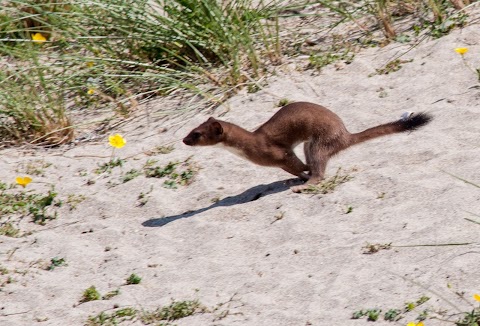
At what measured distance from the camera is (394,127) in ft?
18.9

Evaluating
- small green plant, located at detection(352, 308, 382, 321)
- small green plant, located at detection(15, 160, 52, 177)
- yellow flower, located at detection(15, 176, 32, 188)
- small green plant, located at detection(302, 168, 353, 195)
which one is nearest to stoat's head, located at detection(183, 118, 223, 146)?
small green plant, located at detection(302, 168, 353, 195)

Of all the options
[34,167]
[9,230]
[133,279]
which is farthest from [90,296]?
[34,167]

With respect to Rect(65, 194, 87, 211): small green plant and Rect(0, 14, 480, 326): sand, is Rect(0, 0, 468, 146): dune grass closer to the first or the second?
Rect(0, 14, 480, 326): sand

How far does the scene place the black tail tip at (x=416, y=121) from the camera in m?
5.61

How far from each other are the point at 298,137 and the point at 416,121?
0.73 meters

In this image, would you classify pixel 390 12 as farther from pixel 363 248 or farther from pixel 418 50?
pixel 363 248

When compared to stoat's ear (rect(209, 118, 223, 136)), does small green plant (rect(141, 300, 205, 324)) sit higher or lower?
lower

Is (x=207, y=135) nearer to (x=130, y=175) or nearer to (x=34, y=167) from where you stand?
(x=130, y=175)

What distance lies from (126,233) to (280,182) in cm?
106

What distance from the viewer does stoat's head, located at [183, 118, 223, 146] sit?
5.95 m

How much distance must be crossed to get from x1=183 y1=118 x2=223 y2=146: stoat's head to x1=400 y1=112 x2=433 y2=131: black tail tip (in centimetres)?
114

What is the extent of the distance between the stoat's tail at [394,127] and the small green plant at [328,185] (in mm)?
233

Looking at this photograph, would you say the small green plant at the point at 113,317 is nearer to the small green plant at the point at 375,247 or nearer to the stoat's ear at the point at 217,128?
the small green plant at the point at 375,247

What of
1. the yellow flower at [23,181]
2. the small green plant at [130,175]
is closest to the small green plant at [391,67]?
the small green plant at [130,175]
